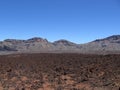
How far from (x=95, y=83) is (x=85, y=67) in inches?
216

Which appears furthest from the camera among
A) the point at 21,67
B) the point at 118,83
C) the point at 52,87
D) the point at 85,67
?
the point at 21,67

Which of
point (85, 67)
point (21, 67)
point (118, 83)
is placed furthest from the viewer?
point (21, 67)

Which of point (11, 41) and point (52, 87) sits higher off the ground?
point (11, 41)

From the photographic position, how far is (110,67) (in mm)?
20344

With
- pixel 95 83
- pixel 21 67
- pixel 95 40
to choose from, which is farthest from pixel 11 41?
pixel 95 83

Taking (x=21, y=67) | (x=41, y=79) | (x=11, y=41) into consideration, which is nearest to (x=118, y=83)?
(x=41, y=79)

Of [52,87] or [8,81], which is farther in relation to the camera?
[8,81]

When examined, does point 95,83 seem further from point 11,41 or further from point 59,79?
point 11,41

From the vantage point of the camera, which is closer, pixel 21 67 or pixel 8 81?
pixel 8 81

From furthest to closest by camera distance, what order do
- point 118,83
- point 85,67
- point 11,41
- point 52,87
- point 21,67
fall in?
point 11,41 < point 21,67 < point 85,67 < point 52,87 < point 118,83

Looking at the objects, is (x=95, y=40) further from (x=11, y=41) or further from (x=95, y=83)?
(x=95, y=83)

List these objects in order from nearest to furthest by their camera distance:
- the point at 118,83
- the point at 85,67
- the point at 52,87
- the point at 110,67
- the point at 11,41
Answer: the point at 118,83
the point at 52,87
the point at 110,67
the point at 85,67
the point at 11,41

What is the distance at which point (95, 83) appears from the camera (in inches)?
653

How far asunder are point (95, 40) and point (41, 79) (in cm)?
13856
